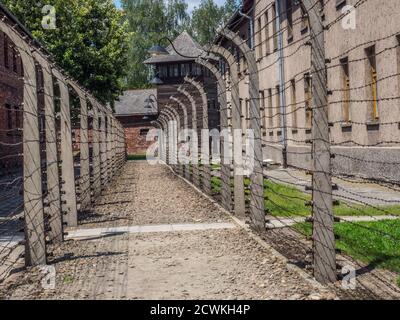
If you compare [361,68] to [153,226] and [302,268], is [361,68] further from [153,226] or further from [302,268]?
[302,268]

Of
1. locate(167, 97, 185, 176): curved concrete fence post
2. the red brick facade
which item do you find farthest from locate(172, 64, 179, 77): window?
locate(167, 97, 185, 176): curved concrete fence post

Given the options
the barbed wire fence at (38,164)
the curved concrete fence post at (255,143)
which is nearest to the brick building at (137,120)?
the barbed wire fence at (38,164)

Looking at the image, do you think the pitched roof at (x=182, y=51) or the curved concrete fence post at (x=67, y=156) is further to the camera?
the pitched roof at (x=182, y=51)

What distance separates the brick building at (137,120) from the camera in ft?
213

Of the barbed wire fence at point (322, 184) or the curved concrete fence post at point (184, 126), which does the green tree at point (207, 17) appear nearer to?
the curved concrete fence post at point (184, 126)

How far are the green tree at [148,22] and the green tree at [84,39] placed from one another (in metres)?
27.5

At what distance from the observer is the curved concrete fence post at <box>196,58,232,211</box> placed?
36.6ft

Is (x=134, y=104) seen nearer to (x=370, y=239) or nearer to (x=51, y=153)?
(x=51, y=153)

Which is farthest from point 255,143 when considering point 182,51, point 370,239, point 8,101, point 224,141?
point 182,51

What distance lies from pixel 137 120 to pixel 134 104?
6.50ft

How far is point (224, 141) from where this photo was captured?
11.8 meters

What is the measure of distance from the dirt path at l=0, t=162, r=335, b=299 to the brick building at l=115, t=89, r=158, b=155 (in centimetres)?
5469
